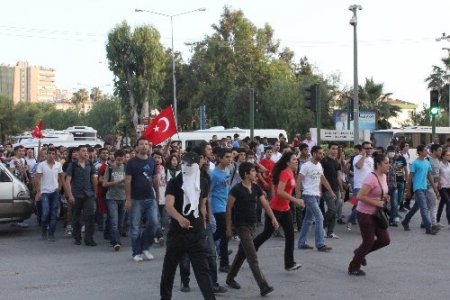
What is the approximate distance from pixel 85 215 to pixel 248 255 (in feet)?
16.3

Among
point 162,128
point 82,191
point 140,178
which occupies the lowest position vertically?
point 82,191

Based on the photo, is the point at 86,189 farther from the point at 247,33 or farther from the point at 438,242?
the point at 247,33

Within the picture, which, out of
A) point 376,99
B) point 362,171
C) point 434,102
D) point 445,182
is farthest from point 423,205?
point 376,99

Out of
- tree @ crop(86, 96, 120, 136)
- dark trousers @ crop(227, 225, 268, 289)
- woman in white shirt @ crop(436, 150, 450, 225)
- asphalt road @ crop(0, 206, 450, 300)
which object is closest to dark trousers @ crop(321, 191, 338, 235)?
asphalt road @ crop(0, 206, 450, 300)

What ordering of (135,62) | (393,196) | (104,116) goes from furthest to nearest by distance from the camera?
1. (104,116)
2. (135,62)
3. (393,196)

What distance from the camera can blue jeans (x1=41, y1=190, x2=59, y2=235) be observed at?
12.7m

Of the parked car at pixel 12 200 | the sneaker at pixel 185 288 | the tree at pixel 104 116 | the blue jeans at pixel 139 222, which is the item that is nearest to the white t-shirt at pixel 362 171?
the blue jeans at pixel 139 222

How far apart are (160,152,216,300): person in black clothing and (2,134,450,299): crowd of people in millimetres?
10

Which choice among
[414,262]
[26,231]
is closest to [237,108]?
[26,231]

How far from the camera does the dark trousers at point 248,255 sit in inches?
306

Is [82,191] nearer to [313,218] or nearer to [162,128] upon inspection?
[162,128]

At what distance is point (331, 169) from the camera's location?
12836 mm

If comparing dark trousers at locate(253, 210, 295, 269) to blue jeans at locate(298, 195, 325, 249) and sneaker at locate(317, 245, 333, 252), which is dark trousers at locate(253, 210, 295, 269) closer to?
blue jeans at locate(298, 195, 325, 249)

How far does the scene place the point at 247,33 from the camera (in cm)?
5972
